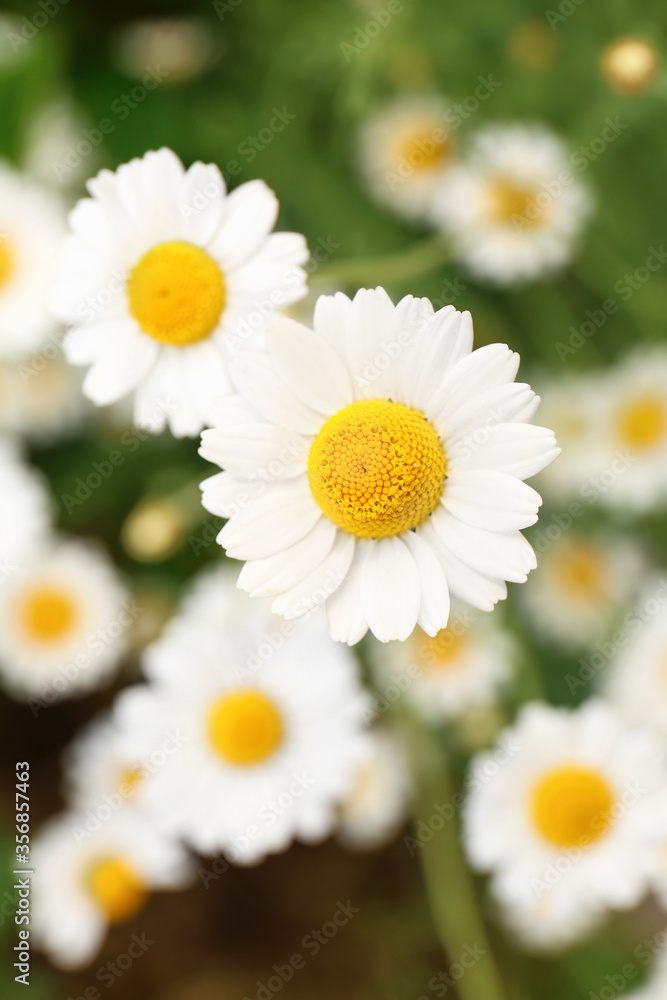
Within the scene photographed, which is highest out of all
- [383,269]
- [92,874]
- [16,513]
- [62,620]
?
[383,269]

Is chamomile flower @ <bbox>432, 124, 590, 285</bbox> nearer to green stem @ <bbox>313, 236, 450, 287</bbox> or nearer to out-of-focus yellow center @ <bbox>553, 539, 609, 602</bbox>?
green stem @ <bbox>313, 236, 450, 287</bbox>

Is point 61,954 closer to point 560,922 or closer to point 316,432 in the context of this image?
point 560,922

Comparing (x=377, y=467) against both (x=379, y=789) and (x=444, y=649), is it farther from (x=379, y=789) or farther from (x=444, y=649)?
(x=379, y=789)

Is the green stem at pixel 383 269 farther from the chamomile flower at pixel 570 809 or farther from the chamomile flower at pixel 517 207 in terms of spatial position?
the chamomile flower at pixel 570 809

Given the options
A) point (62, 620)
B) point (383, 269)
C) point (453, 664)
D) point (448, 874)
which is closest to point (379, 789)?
point (448, 874)

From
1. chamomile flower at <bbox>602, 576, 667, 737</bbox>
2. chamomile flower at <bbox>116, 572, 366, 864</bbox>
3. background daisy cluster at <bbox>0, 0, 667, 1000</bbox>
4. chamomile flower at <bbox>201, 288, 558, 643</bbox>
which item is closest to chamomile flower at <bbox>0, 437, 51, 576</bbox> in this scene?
Answer: background daisy cluster at <bbox>0, 0, 667, 1000</bbox>

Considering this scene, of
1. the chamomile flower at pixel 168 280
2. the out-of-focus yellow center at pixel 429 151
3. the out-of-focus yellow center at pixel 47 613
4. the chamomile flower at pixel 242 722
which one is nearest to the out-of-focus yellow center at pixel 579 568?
the chamomile flower at pixel 242 722

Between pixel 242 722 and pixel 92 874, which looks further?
pixel 92 874
